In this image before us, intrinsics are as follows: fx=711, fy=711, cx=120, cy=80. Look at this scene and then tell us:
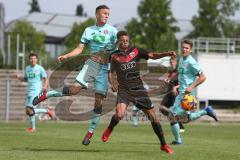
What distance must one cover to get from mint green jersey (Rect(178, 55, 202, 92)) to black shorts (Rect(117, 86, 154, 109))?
127 inches

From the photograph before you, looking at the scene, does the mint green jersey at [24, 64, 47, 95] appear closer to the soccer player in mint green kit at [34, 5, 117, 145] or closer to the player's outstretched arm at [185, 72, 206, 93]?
the player's outstretched arm at [185, 72, 206, 93]

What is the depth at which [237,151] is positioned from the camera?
13.7 meters

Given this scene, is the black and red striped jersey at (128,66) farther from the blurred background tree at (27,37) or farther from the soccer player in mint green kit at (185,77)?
the blurred background tree at (27,37)

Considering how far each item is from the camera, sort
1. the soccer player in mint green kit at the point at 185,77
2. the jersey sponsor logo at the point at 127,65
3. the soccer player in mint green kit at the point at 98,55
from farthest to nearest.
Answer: the soccer player in mint green kit at the point at 185,77 < the soccer player in mint green kit at the point at 98,55 < the jersey sponsor logo at the point at 127,65

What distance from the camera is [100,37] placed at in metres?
13.7

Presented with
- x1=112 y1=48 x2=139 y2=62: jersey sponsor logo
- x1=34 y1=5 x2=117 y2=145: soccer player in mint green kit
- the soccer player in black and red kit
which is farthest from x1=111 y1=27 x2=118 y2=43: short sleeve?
x1=112 y1=48 x2=139 y2=62: jersey sponsor logo

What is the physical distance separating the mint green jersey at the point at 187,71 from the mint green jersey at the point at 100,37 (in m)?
2.67

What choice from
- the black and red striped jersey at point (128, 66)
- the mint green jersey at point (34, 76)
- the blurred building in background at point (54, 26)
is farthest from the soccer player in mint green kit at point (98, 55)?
the blurred building in background at point (54, 26)

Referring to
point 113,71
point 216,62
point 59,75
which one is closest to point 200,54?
point 216,62

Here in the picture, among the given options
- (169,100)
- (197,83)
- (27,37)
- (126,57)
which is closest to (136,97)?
(126,57)

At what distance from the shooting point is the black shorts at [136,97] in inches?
504

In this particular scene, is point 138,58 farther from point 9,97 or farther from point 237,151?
point 9,97

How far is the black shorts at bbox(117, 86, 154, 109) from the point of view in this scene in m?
12.8

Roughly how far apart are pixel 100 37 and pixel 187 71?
313 centimetres
